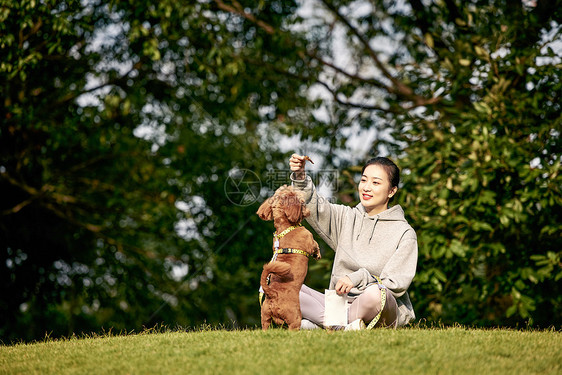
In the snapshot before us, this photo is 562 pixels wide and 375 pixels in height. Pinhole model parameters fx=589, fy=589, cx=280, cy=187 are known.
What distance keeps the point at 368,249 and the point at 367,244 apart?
0.15 ft

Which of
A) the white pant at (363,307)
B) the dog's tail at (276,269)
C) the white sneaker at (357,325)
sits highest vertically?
the dog's tail at (276,269)

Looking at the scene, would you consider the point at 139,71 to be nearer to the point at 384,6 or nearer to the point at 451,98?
the point at 384,6

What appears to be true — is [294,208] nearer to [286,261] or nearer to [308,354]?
[286,261]

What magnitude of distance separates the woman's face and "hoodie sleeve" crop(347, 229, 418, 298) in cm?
33

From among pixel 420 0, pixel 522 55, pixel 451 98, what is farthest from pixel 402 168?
pixel 420 0

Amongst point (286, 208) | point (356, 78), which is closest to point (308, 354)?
point (286, 208)

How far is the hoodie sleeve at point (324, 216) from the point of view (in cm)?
452

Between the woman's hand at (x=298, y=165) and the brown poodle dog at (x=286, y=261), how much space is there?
151 millimetres

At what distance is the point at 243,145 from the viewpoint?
11266mm

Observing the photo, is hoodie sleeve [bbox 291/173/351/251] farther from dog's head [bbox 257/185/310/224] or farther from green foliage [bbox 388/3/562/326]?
green foliage [bbox 388/3/562/326]

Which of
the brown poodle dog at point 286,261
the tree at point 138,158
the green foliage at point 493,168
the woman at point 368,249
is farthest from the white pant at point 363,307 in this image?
the tree at point 138,158

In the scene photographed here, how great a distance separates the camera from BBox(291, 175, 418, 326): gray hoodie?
4.36m

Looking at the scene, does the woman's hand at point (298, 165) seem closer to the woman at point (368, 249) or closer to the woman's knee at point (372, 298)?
the woman at point (368, 249)

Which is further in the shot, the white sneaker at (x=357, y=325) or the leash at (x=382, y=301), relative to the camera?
the white sneaker at (x=357, y=325)
